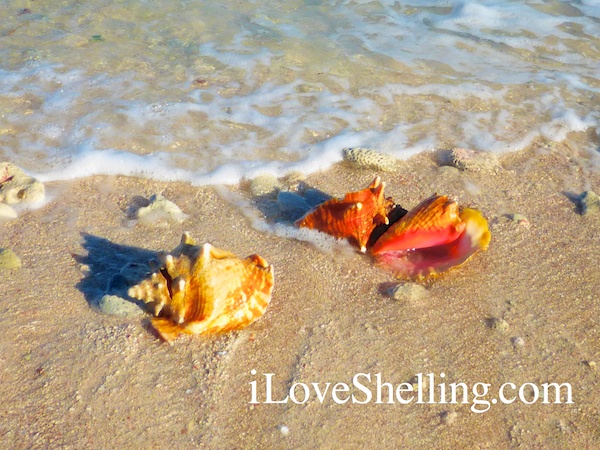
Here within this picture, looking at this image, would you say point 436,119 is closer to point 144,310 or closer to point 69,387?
point 144,310

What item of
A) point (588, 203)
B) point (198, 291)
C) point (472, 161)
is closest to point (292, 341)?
point (198, 291)

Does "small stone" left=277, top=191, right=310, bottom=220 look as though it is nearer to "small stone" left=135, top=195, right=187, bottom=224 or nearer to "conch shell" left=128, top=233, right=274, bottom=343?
"small stone" left=135, top=195, right=187, bottom=224

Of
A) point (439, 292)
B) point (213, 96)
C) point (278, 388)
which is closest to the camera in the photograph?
point (278, 388)

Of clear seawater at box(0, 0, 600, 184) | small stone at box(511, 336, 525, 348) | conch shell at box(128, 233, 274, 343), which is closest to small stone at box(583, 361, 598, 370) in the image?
small stone at box(511, 336, 525, 348)

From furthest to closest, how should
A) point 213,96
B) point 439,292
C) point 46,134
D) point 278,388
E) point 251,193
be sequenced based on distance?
point 213,96 < point 46,134 < point 251,193 < point 439,292 < point 278,388

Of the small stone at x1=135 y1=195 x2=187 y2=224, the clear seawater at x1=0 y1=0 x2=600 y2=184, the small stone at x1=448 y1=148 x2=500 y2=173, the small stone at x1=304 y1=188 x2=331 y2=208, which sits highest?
the small stone at x1=448 y1=148 x2=500 y2=173

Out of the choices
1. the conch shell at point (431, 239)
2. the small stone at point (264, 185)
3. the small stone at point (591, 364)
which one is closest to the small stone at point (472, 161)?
the conch shell at point (431, 239)

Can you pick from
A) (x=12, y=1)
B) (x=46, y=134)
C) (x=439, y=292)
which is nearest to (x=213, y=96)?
(x=46, y=134)
